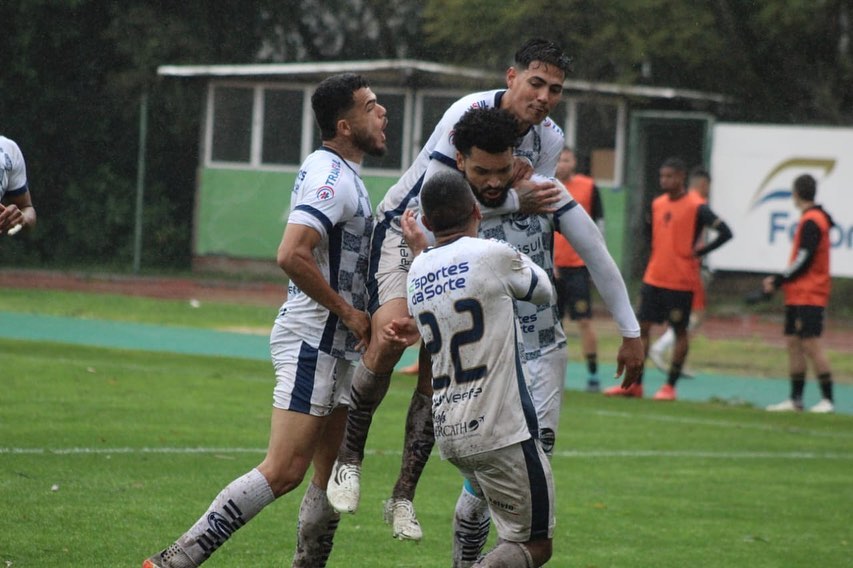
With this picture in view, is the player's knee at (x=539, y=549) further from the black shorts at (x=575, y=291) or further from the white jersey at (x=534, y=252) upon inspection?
the black shorts at (x=575, y=291)

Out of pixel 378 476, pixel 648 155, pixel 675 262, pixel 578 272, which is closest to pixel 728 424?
pixel 675 262

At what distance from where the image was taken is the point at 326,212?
6.28 meters

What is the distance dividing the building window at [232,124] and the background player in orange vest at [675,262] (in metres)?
17.0

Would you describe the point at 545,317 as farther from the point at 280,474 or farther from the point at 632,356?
the point at 280,474

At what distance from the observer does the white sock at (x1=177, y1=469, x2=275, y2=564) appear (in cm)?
613

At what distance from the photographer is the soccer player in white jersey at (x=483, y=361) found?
5668mm

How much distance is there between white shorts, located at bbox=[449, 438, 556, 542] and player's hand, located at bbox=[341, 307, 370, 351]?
31.4 inches

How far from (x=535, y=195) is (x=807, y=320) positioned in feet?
31.2

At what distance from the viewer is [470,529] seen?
263 inches

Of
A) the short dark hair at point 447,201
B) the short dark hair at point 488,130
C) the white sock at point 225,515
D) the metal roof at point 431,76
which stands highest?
the metal roof at point 431,76

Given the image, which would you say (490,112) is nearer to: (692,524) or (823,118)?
(692,524)

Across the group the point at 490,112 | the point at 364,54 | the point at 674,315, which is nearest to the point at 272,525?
the point at 490,112

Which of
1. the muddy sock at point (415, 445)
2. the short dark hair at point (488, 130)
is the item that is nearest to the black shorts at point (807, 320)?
the muddy sock at point (415, 445)

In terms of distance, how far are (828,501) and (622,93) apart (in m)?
19.9
